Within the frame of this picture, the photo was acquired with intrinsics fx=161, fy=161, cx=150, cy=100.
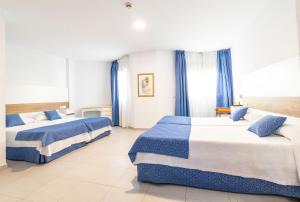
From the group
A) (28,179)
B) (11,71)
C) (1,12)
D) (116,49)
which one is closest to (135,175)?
(28,179)

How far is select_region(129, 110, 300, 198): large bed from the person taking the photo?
1.63 metres

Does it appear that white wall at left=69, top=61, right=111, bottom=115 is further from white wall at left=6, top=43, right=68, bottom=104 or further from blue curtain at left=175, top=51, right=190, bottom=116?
blue curtain at left=175, top=51, right=190, bottom=116

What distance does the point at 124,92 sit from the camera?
19.6 feet

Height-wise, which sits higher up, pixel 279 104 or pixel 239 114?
pixel 279 104

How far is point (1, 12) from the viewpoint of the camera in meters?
2.64

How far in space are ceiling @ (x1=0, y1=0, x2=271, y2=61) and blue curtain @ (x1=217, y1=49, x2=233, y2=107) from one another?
1.27 feet

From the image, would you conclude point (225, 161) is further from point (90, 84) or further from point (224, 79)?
point (90, 84)

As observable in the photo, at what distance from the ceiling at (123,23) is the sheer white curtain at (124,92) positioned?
116cm

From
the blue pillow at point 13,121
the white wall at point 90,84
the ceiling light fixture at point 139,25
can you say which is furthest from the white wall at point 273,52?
the blue pillow at point 13,121

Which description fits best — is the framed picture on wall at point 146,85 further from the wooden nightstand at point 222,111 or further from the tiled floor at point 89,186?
the tiled floor at point 89,186

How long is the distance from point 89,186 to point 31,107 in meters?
3.46

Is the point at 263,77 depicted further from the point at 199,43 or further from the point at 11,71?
the point at 11,71

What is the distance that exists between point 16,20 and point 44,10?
0.75m

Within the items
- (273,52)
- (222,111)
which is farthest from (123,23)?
(222,111)
